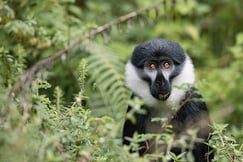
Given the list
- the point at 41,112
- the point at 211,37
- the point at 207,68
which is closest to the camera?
the point at 41,112

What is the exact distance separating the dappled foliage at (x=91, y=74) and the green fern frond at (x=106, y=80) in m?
0.01

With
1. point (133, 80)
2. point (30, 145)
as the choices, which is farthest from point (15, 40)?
point (30, 145)

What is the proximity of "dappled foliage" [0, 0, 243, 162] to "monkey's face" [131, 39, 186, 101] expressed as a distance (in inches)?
11.8

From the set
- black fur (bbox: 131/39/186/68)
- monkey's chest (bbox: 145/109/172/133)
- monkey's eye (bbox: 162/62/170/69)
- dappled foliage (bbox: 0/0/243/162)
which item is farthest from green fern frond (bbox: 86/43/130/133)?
monkey's eye (bbox: 162/62/170/69)

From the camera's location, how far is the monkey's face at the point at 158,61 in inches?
200

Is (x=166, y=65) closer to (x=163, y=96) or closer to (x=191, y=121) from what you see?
(x=163, y=96)

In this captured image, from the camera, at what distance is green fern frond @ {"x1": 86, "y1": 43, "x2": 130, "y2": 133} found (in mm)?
6742

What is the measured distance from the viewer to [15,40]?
628 centimetres

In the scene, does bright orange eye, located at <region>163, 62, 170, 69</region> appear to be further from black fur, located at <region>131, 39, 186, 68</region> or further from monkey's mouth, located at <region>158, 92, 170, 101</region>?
monkey's mouth, located at <region>158, 92, 170, 101</region>

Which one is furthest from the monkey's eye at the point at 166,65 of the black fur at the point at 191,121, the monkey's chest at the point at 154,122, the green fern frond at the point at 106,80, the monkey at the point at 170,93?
the green fern frond at the point at 106,80

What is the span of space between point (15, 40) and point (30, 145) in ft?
10.7

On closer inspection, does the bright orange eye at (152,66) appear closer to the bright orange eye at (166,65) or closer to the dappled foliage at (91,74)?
the bright orange eye at (166,65)

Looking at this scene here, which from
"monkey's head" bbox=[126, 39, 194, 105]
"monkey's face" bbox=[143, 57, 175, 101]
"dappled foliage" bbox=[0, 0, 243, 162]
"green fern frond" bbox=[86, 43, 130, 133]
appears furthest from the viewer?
"green fern frond" bbox=[86, 43, 130, 133]

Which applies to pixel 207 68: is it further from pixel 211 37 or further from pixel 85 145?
pixel 85 145
